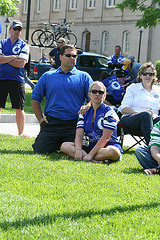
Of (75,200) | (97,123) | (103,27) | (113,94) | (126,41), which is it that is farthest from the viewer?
(103,27)

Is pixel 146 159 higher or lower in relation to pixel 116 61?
lower

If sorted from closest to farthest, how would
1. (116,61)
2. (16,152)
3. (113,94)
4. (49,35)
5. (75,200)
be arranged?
(75,200) → (16,152) → (113,94) → (116,61) → (49,35)

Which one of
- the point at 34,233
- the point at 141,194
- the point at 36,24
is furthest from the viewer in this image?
the point at 36,24

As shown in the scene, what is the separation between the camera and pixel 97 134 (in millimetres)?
7316

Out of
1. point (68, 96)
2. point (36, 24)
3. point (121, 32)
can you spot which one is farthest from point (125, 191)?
point (36, 24)

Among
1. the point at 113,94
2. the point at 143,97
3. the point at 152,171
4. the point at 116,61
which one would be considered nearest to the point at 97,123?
the point at 152,171

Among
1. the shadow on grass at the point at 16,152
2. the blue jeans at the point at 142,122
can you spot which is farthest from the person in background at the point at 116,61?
the shadow on grass at the point at 16,152

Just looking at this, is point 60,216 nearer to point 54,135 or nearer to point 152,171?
point 152,171

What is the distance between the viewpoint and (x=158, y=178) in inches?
245

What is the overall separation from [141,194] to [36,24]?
51603 millimetres

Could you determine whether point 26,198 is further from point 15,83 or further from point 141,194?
point 15,83

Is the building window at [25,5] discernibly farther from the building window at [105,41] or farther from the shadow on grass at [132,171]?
the shadow on grass at [132,171]

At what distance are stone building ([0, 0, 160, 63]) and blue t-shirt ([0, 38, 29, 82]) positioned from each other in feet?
109

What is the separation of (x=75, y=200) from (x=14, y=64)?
4.66 m
